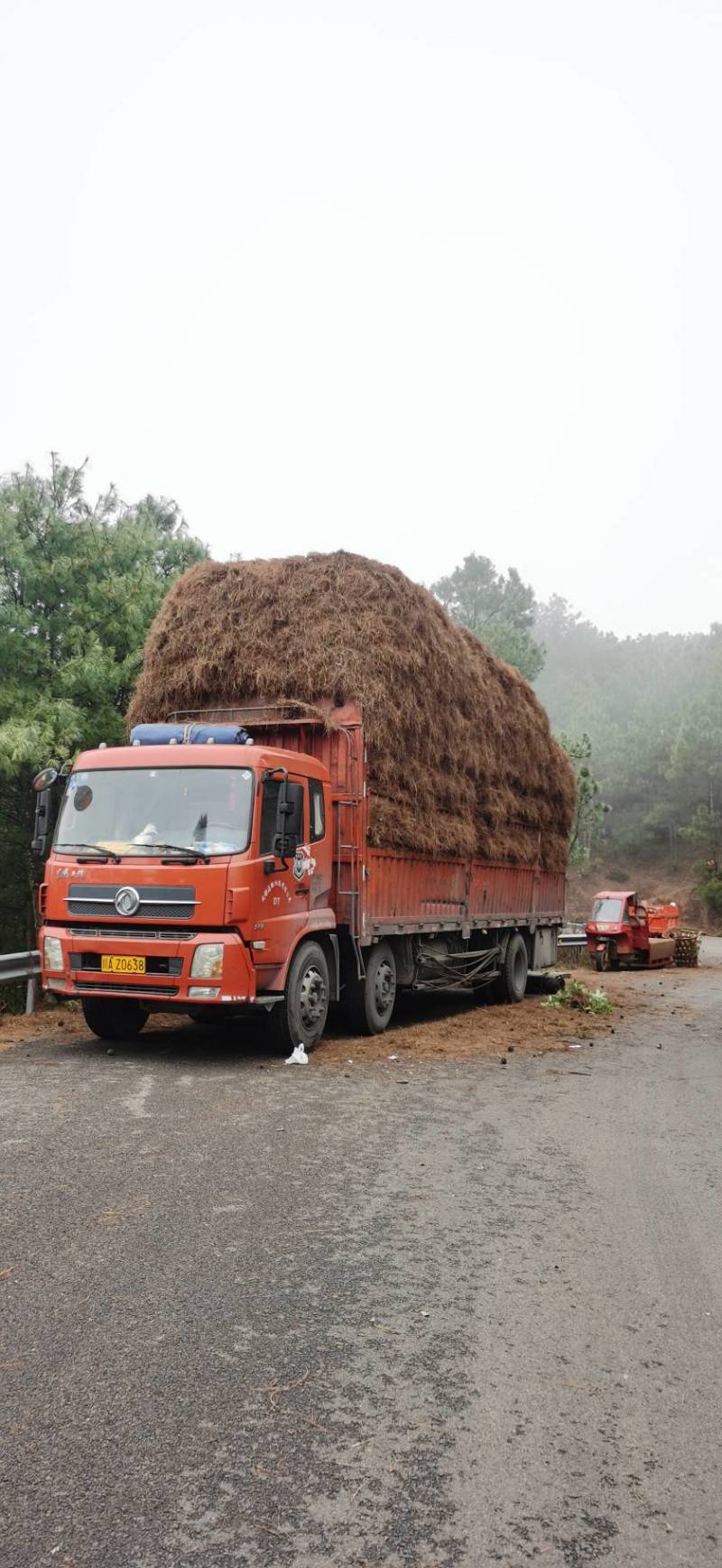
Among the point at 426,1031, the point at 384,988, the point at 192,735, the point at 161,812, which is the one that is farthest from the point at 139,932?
the point at 426,1031

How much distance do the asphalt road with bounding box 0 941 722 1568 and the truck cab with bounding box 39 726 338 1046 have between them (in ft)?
5.12

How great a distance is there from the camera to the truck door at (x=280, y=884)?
907 centimetres

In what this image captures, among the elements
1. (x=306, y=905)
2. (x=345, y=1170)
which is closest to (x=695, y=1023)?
(x=306, y=905)

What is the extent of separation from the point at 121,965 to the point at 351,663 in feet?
12.0

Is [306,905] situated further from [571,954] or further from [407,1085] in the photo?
[571,954]

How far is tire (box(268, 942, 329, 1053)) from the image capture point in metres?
9.44

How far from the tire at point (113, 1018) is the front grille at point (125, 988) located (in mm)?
772

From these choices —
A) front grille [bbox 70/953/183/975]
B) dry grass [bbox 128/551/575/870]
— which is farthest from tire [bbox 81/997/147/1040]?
dry grass [bbox 128/551/575/870]

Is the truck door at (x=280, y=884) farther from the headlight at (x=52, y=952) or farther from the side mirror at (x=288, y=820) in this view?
the headlight at (x=52, y=952)

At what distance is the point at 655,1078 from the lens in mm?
9508

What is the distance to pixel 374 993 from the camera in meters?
11.3

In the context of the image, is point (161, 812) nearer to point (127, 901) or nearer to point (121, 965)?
point (127, 901)

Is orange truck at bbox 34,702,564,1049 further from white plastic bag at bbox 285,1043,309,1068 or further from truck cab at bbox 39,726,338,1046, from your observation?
white plastic bag at bbox 285,1043,309,1068

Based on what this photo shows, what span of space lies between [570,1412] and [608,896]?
74.4 ft
